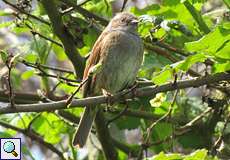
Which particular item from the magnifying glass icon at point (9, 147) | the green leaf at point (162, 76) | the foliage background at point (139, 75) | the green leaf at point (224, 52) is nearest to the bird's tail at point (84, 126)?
the foliage background at point (139, 75)

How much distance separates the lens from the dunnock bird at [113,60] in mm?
4465

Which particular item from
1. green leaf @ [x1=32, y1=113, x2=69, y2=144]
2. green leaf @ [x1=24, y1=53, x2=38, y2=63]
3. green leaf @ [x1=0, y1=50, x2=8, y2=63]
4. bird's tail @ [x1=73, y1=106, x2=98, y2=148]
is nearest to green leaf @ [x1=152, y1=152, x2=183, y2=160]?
green leaf @ [x1=0, y1=50, x2=8, y2=63]

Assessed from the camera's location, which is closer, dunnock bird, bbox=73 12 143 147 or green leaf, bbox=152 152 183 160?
green leaf, bbox=152 152 183 160

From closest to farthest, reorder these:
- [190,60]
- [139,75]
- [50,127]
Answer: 1. [190,60]
2. [139,75]
3. [50,127]

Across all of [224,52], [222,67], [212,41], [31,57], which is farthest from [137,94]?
[31,57]

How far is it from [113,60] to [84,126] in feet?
1.70

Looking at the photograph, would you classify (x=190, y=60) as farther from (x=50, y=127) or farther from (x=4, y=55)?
(x=50, y=127)

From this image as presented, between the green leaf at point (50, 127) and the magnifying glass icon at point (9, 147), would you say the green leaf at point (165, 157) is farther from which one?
the green leaf at point (50, 127)

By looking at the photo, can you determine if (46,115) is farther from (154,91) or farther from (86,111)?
(154,91)

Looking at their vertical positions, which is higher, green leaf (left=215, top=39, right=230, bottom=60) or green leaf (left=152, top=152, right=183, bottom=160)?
green leaf (left=215, top=39, right=230, bottom=60)

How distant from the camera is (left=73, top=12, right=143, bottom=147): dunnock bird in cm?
446

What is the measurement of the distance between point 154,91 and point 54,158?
308cm

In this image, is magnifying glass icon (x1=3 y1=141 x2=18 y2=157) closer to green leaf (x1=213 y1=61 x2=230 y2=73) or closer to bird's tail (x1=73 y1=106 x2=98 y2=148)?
bird's tail (x1=73 y1=106 x2=98 y2=148)

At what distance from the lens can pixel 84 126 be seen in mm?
4461
